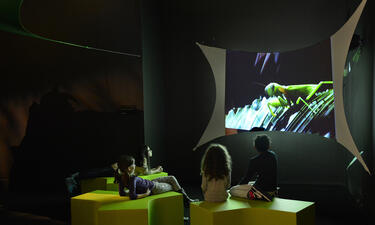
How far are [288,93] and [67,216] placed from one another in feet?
13.5

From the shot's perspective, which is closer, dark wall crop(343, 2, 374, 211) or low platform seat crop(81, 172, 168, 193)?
dark wall crop(343, 2, 374, 211)

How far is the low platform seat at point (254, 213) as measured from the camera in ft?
10.7

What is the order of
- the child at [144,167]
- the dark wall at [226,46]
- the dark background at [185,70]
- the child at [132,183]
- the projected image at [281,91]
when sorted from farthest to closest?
the dark wall at [226,46]
the projected image at [281,91]
the child at [144,167]
the dark background at [185,70]
the child at [132,183]

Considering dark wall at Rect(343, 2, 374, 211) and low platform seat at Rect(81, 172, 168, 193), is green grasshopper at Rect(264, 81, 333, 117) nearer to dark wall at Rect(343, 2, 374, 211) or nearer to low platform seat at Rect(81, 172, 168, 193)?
dark wall at Rect(343, 2, 374, 211)

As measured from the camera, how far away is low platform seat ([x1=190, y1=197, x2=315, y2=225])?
10.7ft

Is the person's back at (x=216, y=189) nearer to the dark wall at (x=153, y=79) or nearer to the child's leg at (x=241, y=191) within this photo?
the child's leg at (x=241, y=191)

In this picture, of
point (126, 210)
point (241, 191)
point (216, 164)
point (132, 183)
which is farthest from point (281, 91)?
point (126, 210)

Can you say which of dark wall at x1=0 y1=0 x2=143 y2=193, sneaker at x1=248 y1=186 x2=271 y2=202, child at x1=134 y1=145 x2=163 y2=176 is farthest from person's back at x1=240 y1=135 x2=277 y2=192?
dark wall at x1=0 y1=0 x2=143 y2=193

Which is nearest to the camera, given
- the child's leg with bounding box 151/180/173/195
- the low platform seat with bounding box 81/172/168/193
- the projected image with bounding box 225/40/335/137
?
the child's leg with bounding box 151/180/173/195

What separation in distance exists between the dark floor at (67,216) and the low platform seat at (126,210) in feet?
1.52

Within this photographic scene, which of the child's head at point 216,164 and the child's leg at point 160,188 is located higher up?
the child's head at point 216,164

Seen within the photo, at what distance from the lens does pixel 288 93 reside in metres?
6.21

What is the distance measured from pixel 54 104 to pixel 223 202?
11.6ft

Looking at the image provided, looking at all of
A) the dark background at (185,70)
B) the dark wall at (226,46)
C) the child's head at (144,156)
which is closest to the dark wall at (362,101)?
the dark background at (185,70)
